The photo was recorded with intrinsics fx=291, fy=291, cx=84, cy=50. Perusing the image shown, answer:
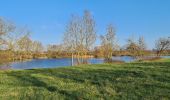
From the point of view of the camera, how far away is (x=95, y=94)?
32.3ft

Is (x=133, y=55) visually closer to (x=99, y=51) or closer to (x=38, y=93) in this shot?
(x=99, y=51)

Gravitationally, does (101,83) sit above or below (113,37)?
below

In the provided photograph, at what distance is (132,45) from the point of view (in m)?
70.8

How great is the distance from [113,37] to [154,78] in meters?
49.7

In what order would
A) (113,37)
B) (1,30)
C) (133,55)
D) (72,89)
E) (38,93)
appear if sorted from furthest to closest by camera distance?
(133,55) < (113,37) < (1,30) < (72,89) < (38,93)

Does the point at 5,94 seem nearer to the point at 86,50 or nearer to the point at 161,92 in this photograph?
the point at 161,92

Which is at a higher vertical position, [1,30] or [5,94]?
[1,30]

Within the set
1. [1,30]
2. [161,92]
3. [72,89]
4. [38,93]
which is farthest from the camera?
[1,30]

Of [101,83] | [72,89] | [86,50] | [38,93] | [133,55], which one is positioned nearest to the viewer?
[38,93]

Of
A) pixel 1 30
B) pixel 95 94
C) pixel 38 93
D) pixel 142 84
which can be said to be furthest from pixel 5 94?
pixel 1 30

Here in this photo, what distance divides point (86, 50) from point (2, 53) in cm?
1779

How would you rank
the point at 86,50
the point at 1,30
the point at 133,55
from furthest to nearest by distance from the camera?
the point at 133,55 → the point at 86,50 → the point at 1,30

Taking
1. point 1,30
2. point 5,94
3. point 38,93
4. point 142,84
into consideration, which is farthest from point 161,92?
point 1,30

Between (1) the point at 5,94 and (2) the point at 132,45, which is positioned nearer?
(1) the point at 5,94
